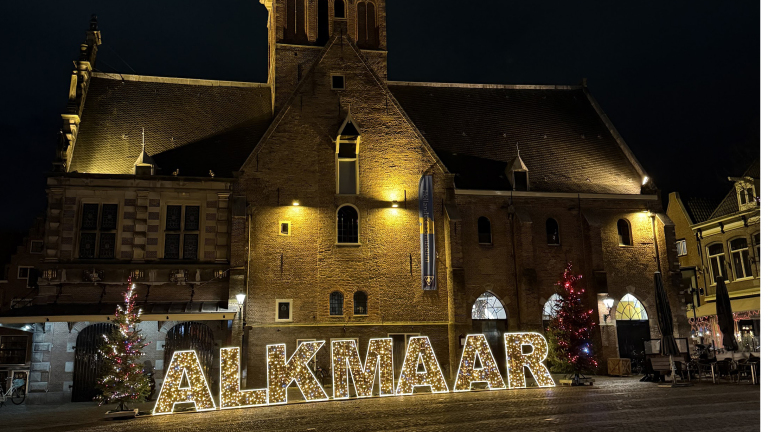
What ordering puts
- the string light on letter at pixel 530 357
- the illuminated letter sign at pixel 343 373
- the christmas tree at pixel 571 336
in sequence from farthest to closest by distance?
the christmas tree at pixel 571 336
the string light on letter at pixel 530 357
the illuminated letter sign at pixel 343 373

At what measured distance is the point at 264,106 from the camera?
33.9 metres

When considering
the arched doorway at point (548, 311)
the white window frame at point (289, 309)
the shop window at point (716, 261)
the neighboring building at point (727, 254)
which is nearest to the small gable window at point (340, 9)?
the white window frame at point (289, 309)

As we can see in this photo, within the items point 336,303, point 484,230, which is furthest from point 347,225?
point 484,230

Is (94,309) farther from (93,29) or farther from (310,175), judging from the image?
A: (93,29)

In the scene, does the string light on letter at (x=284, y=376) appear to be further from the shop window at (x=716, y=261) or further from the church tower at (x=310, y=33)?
the shop window at (x=716, y=261)

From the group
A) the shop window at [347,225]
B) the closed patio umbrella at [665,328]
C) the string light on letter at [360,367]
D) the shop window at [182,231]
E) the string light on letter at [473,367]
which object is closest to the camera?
the string light on letter at [360,367]

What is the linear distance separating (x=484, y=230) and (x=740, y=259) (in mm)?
17702

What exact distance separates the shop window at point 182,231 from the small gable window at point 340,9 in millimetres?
14119

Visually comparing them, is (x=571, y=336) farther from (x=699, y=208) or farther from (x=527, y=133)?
(x=699, y=208)

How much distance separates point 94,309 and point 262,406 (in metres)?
9.70

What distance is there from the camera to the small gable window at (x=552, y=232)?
3142 centimetres

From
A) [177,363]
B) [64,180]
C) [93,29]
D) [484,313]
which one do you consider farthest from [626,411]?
[93,29]

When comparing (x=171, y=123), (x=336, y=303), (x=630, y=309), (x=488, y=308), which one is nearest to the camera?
(x=336, y=303)

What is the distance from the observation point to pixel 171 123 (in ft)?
103
